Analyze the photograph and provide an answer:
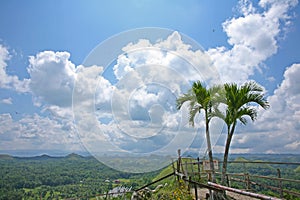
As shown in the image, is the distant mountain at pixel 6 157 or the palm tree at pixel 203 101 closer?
the palm tree at pixel 203 101

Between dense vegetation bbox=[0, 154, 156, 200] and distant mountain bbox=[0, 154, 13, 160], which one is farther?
distant mountain bbox=[0, 154, 13, 160]

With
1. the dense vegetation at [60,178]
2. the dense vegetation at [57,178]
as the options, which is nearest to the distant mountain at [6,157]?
the dense vegetation at [60,178]

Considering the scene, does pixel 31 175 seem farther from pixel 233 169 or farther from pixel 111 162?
pixel 233 169

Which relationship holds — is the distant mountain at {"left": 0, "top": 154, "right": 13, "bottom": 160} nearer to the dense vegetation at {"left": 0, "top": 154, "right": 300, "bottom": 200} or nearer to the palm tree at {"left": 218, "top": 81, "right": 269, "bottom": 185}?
the dense vegetation at {"left": 0, "top": 154, "right": 300, "bottom": 200}

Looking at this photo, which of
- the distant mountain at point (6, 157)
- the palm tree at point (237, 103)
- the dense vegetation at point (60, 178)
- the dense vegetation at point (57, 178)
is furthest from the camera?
the distant mountain at point (6, 157)

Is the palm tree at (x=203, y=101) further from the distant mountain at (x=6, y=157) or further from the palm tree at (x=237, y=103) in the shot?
the distant mountain at (x=6, y=157)

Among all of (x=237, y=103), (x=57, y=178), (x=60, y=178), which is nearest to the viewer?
(x=237, y=103)

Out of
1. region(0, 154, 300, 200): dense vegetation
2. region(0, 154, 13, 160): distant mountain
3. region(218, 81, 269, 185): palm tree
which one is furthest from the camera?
region(0, 154, 13, 160): distant mountain

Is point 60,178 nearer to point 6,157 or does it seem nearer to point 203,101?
point 6,157

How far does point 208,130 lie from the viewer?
8.75m

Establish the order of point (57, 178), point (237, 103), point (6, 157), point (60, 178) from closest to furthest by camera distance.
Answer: point (237, 103) < point (60, 178) < point (57, 178) < point (6, 157)

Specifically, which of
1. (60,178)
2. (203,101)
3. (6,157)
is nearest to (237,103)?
(203,101)

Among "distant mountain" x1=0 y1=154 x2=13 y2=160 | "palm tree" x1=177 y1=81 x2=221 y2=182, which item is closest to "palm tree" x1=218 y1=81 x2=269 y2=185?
"palm tree" x1=177 y1=81 x2=221 y2=182

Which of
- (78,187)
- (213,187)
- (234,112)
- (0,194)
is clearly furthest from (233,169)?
(0,194)
